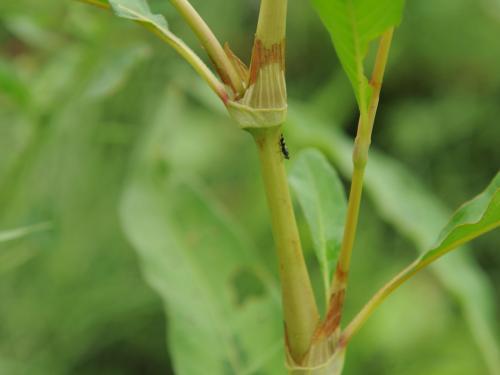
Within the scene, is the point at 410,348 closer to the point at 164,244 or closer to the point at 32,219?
the point at 164,244

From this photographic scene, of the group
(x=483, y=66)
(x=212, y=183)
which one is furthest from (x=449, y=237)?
(x=483, y=66)

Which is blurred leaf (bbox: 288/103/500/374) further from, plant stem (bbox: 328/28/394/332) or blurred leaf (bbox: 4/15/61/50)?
plant stem (bbox: 328/28/394/332)

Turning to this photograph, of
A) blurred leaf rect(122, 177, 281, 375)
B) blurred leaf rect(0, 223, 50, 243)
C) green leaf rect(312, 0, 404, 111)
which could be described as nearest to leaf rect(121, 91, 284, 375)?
blurred leaf rect(122, 177, 281, 375)

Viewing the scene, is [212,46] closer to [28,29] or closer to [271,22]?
[271,22]

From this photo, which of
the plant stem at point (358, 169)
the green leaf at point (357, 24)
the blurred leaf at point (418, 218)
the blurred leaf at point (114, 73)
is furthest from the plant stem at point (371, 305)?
the blurred leaf at point (418, 218)

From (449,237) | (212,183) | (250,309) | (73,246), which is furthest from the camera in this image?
(212,183)
